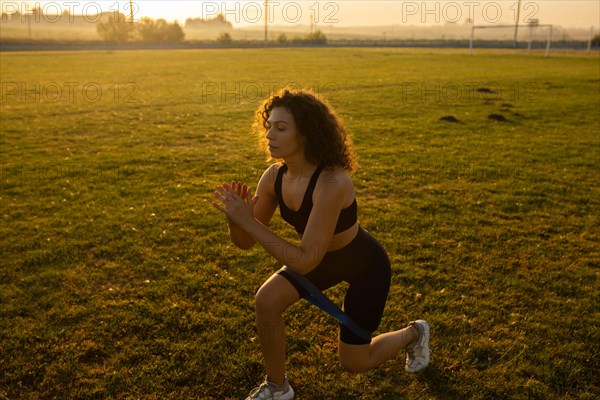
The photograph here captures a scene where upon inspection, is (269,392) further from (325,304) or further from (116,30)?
(116,30)

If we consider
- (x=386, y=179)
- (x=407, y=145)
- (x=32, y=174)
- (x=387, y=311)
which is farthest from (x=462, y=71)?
(x=387, y=311)

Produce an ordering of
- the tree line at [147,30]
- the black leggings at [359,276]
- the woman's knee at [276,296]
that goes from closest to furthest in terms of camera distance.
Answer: the woman's knee at [276,296] < the black leggings at [359,276] < the tree line at [147,30]

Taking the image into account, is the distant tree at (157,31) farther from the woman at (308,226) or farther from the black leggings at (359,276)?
the black leggings at (359,276)

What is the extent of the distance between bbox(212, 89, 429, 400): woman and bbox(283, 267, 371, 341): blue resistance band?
32 millimetres

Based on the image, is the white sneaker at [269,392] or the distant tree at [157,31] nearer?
the white sneaker at [269,392]

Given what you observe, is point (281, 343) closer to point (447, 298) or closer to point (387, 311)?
point (387, 311)

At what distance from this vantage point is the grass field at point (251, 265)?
12.8 ft

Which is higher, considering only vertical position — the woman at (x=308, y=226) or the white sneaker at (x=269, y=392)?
the woman at (x=308, y=226)

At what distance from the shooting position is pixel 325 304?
3277 millimetres

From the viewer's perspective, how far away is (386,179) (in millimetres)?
9125

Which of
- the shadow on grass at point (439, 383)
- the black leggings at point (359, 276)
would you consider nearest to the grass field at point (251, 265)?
the shadow on grass at point (439, 383)

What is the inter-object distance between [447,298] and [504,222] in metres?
2.56

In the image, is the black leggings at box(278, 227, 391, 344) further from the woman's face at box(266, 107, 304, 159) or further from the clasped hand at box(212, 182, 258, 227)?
the woman's face at box(266, 107, 304, 159)

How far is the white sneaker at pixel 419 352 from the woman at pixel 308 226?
0.25 metres
